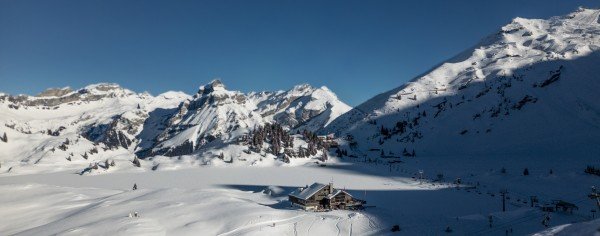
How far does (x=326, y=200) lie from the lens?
3009 inches

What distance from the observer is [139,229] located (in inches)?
2183

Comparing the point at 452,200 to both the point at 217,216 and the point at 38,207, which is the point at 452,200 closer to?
the point at 217,216

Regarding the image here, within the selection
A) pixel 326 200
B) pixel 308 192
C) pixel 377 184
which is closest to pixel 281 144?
pixel 377 184

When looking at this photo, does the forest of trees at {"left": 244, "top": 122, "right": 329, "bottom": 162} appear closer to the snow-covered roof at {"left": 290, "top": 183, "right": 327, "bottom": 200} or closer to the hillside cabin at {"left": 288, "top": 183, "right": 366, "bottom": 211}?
the snow-covered roof at {"left": 290, "top": 183, "right": 327, "bottom": 200}

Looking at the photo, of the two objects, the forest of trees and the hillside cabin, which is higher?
the forest of trees

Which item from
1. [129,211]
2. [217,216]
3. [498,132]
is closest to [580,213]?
[217,216]

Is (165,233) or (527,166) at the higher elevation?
(527,166)

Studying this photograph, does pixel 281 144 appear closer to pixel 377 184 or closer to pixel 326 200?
pixel 377 184

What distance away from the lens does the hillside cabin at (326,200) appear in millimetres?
75375

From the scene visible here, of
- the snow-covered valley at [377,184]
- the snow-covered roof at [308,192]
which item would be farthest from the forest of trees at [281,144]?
the snow-covered roof at [308,192]

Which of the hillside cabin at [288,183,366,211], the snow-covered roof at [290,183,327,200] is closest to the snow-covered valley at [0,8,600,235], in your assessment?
the snow-covered roof at [290,183,327,200]

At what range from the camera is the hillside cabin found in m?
75.4

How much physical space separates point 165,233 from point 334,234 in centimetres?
2120

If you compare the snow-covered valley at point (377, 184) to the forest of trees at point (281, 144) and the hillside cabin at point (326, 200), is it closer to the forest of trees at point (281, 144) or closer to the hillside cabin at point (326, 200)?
the forest of trees at point (281, 144)
